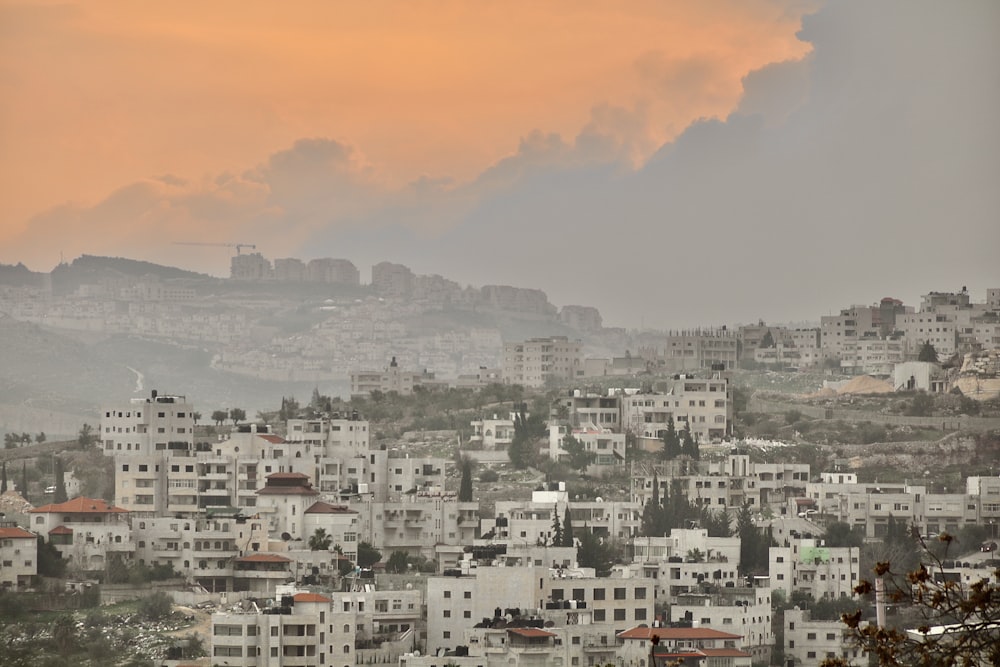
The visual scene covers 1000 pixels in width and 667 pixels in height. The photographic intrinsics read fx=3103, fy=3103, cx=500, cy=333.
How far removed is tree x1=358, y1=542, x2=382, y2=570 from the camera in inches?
1572

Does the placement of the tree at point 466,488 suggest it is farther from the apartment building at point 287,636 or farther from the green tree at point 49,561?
the apartment building at point 287,636

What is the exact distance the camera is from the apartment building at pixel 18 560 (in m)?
38.1

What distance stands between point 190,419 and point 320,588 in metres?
11.5

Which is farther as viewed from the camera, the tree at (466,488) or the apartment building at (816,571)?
the tree at (466,488)

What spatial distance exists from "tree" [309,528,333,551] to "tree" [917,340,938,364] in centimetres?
2552

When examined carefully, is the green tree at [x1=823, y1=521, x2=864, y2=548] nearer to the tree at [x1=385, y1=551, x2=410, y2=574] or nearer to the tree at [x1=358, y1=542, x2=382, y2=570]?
the tree at [x1=385, y1=551, x2=410, y2=574]

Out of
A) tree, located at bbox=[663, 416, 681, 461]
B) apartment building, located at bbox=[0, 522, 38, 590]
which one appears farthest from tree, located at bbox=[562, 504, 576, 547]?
tree, located at bbox=[663, 416, 681, 461]

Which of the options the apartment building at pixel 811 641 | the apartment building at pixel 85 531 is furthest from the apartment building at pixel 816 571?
the apartment building at pixel 85 531

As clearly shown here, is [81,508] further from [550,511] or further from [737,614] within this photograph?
[737,614]

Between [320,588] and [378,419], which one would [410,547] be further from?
[378,419]

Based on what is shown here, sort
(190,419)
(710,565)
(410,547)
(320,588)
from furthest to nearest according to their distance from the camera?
(190,419)
(410,547)
(710,565)
(320,588)

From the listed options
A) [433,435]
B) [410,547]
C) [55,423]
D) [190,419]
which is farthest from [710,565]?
[55,423]

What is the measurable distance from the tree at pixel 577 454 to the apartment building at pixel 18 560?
13.2 m

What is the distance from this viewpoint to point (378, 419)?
57.0 m
